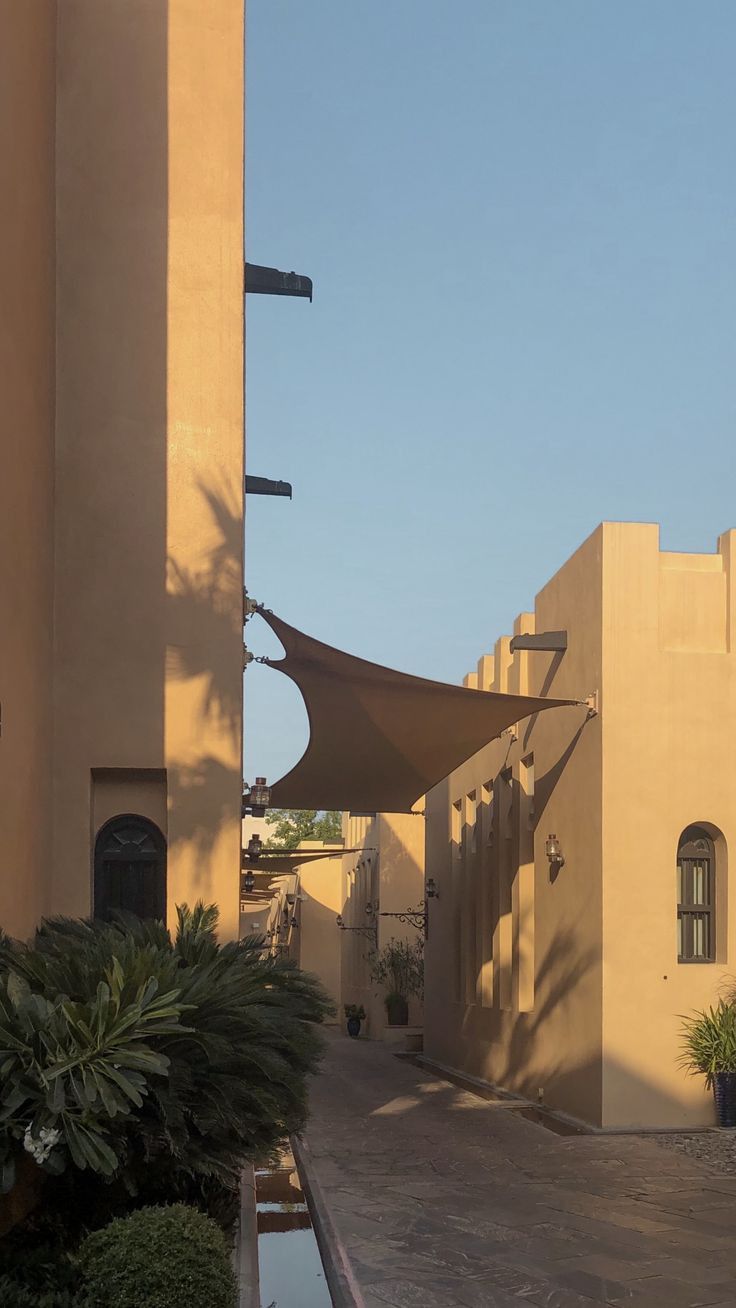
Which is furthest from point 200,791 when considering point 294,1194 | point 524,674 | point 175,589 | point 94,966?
point 524,674

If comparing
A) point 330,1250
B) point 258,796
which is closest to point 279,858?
point 258,796

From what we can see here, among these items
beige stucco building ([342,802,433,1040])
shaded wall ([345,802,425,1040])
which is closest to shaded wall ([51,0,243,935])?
shaded wall ([345,802,425,1040])

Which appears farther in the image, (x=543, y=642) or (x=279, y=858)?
(x=279, y=858)

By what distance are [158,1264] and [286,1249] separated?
9.02 feet

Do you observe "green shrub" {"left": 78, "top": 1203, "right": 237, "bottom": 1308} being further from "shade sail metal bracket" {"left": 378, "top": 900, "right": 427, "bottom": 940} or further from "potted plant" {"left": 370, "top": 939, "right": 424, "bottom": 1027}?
"potted plant" {"left": 370, "top": 939, "right": 424, "bottom": 1027}

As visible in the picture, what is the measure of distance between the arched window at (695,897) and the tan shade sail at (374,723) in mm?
1879

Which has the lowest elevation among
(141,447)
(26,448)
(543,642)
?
(543,642)

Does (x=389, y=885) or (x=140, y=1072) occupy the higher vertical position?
(x=140, y=1072)

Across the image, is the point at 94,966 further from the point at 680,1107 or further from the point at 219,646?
the point at 680,1107

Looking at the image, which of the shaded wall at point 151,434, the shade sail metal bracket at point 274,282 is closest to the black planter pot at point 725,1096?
the shaded wall at point 151,434

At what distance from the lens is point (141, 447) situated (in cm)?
1048

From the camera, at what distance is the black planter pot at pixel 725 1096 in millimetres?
12406

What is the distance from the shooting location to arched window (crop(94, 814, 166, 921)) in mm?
10336

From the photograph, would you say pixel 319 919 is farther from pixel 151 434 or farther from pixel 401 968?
pixel 151 434
